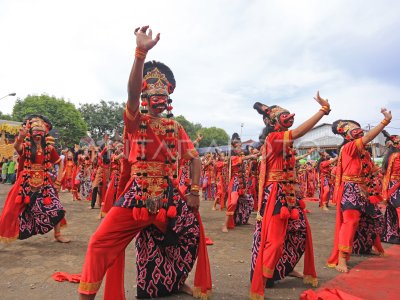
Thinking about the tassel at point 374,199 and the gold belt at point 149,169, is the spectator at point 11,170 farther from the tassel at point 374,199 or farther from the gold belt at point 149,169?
the tassel at point 374,199

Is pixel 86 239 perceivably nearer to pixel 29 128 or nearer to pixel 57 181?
pixel 57 181

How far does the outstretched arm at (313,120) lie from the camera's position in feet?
11.3

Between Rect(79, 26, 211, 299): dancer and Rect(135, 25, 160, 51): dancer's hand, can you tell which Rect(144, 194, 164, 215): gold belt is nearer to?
Rect(79, 26, 211, 299): dancer

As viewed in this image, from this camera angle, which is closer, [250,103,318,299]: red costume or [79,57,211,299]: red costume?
[79,57,211,299]: red costume

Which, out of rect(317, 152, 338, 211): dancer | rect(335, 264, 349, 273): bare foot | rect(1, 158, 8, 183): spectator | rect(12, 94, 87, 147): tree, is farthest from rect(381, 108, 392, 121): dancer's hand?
rect(12, 94, 87, 147): tree

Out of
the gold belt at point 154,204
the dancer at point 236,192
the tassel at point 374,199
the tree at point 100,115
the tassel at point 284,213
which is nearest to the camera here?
the gold belt at point 154,204

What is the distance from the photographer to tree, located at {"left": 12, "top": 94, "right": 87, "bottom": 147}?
4116 cm

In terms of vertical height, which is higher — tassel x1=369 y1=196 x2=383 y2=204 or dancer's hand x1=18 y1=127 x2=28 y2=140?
dancer's hand x1=18 y1=127 x2=28 y2=140

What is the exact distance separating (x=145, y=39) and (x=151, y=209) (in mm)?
1517

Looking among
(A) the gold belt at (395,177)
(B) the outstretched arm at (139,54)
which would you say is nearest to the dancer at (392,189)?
(A) the gold belt at (395,177)

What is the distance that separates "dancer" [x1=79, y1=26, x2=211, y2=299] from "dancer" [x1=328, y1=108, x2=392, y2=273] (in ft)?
8.46

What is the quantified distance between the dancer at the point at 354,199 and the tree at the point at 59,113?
3975cm

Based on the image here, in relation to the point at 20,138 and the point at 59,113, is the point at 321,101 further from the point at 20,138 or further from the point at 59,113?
the point at 59,113

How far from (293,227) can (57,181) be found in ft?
14.9
